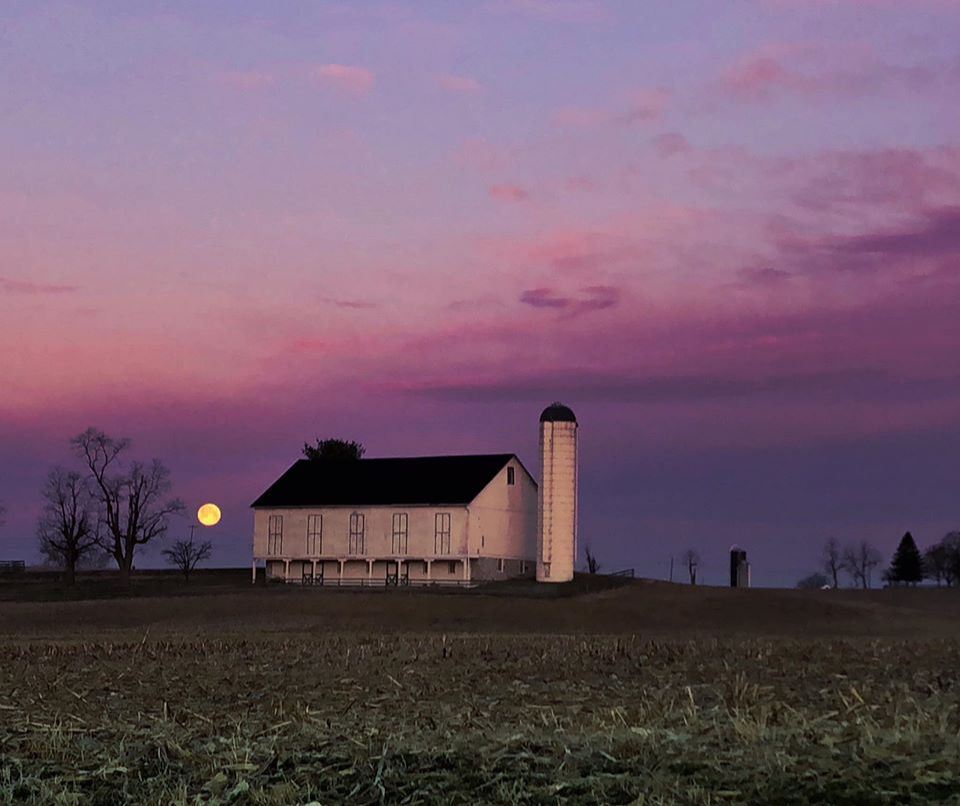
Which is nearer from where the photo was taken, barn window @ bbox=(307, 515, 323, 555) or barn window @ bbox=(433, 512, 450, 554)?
barn window @ bbox=(433, 512, 450, 554)

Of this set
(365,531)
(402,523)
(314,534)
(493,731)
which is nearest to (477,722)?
(493,731)

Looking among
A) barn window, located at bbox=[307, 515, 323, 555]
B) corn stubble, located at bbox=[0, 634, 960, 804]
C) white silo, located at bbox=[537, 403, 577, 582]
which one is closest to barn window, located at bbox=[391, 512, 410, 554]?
barn window, located at bbox=[307, 515, 323, 555]

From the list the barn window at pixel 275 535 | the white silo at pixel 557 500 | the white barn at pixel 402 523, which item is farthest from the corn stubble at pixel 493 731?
the barn window at pixel 275 535

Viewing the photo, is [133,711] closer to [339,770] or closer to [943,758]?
[339,770]

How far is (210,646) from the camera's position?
28.3 meters

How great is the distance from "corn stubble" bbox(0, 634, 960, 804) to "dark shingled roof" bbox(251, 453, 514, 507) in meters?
49.1

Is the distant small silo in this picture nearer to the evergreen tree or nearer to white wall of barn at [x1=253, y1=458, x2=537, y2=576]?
white wall of barn at [x1=253, y1=458, x2=537, y2=576]

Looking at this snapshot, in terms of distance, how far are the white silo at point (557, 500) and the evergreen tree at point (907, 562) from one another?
55368 mm

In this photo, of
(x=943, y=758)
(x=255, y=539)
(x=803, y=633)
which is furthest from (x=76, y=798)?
(x=255, y=539)

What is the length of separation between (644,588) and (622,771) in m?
57.0

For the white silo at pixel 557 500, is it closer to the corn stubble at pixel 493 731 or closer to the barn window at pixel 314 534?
the barn window at pixel 314 534

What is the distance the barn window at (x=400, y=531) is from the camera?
71.4m

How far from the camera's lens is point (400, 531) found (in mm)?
71562

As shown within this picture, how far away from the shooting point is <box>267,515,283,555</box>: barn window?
74812 millimetres
